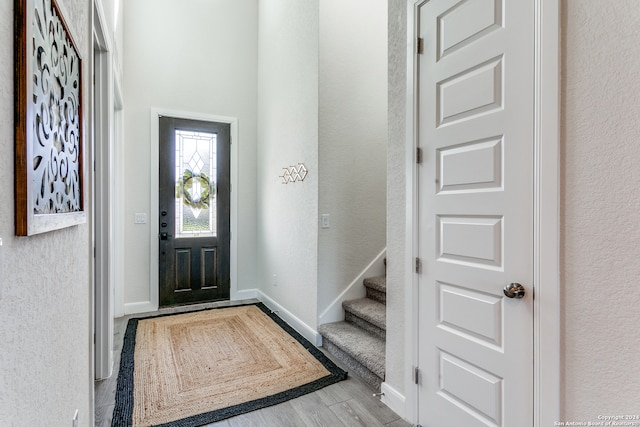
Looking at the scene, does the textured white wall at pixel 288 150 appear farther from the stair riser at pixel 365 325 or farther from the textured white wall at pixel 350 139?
the stair riser at pixel 365 325

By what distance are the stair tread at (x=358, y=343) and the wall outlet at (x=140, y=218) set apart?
2463mm

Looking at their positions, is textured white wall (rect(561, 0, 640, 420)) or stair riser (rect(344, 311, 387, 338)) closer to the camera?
textured white wall (rect(561, 0, 640, 420))

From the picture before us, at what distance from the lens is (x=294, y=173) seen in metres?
3.39

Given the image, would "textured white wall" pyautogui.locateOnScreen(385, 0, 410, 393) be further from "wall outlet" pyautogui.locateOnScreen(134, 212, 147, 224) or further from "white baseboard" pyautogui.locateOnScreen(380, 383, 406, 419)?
"wall outlet" pyautogui.locateOnScreen(134, 212, 147, 224)

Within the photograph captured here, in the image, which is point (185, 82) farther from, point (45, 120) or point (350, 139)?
point (45, 120)

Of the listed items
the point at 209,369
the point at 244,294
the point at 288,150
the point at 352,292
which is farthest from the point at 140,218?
the point at 352,292

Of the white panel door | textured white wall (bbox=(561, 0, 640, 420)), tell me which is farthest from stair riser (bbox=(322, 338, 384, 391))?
textured white wall (bbox=(561, 0, 640, 420))

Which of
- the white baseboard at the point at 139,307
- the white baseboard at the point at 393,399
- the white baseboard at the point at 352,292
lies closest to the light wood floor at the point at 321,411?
the white baseboard at the point at 393,399

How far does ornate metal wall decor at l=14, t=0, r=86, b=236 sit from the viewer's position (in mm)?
767

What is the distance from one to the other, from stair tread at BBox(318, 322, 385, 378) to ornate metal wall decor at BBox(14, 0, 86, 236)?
6.39ft

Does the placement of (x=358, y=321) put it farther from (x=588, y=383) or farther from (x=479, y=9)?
(x=479, y=9)

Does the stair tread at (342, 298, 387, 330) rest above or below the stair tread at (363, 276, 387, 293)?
below

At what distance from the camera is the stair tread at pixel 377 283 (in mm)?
2886

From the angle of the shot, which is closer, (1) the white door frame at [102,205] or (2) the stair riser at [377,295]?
(1) the white door frame at [102,205]
